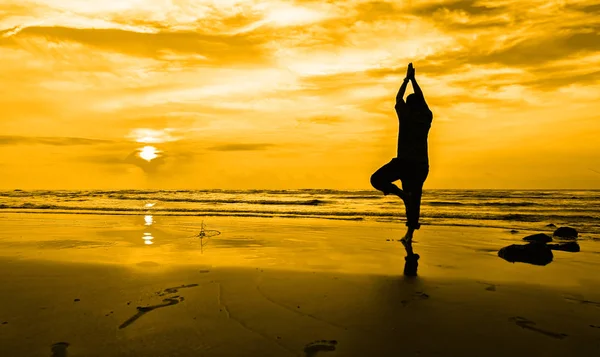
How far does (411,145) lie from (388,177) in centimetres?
66

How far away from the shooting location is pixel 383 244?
352 inches

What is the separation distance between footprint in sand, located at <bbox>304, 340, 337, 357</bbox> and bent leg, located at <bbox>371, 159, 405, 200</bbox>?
4.28 meters

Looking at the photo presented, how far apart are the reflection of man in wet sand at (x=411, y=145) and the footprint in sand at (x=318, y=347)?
4.32 m

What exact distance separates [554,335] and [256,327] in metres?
2.44

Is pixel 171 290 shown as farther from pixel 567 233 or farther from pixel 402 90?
pixel 567 233

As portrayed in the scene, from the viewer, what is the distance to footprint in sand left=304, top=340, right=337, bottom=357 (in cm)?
316

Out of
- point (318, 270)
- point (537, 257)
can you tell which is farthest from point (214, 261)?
point (537, 257)

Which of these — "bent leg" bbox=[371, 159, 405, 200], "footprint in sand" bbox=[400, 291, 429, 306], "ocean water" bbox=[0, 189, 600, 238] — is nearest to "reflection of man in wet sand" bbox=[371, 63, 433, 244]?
"bent leg" bbox=[371, 159, 405, 200]

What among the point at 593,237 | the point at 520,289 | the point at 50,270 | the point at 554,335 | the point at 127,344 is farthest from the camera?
the point at 593,237

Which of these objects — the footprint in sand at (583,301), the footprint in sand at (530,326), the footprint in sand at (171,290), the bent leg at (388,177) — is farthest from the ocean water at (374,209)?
the footprint in sand at (171,290)

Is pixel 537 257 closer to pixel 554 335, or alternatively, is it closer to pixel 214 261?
pixel 554 335

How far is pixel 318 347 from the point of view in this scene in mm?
3254

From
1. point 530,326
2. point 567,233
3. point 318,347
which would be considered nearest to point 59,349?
point 318,347

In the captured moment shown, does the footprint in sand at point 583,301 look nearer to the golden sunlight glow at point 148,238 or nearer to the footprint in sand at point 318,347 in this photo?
the footprint in sand at point 318,347
